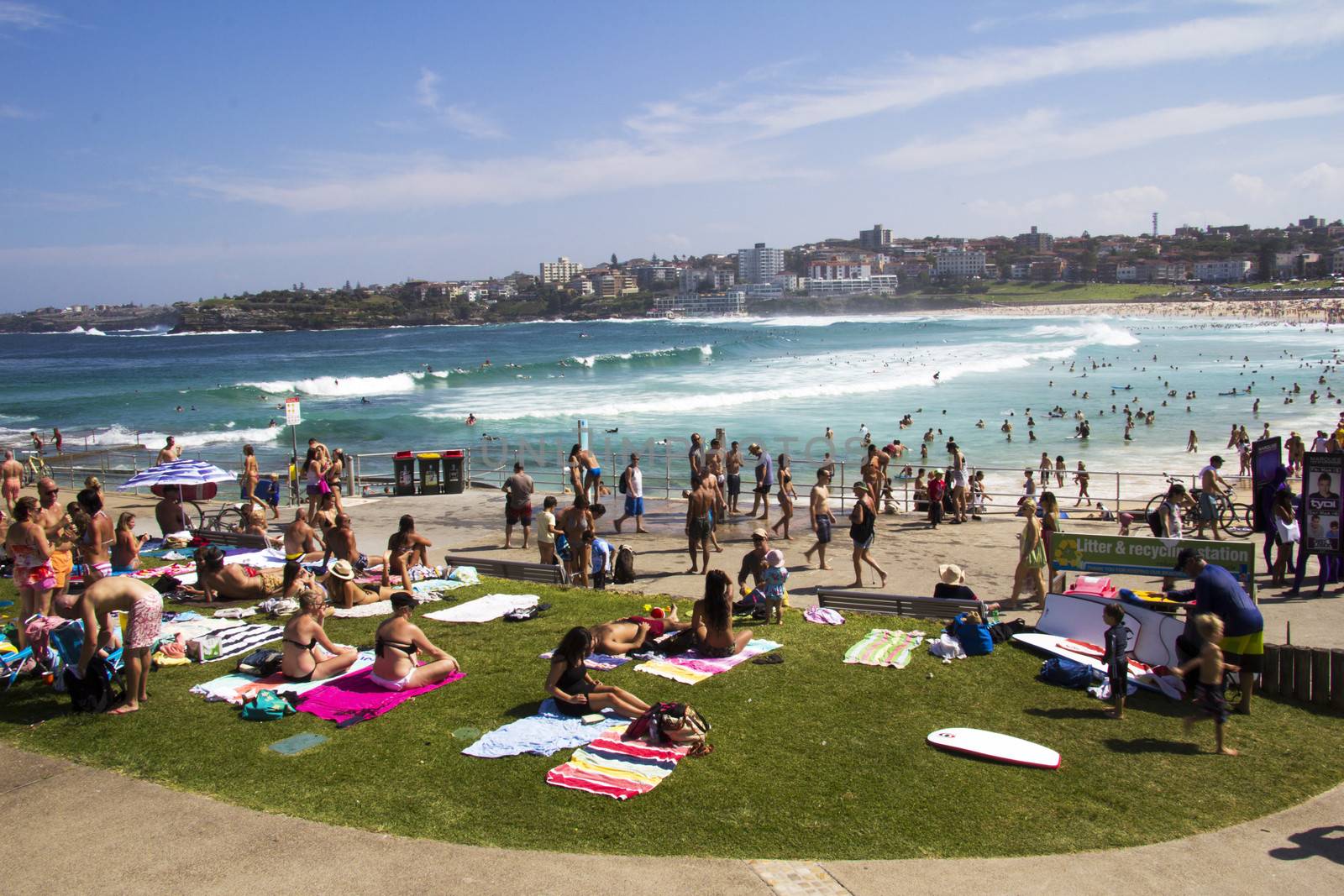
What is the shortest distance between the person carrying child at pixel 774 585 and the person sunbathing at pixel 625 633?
1017 mm

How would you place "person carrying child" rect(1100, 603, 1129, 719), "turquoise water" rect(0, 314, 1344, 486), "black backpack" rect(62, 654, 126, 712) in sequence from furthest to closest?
"turquoise water" rect(0, 314, 1344, 486)
"black backpack" rect(62, 654, 126, 712)
"person carrying child" rect(1100, 603, 1129, 719)

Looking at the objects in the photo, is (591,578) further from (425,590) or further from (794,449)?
(794,449)

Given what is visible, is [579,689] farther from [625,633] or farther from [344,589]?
[344,589]

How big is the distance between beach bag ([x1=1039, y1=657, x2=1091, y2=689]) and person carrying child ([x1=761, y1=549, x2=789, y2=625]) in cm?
261

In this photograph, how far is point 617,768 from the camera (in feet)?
21.9

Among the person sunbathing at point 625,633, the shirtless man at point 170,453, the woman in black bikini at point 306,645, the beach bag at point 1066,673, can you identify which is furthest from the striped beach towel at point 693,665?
the shirtless man at point 170,453

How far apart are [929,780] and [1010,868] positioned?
3.35 feet

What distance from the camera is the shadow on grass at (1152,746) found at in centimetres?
711

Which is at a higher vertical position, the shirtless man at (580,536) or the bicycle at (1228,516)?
the shirtless man at (580,536)

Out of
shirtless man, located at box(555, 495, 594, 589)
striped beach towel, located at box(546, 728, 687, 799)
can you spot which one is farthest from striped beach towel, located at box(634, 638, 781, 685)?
shirtless man, located at box(555, 495, 594, 589)

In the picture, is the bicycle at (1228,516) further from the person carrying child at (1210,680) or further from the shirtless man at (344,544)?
the shirtless man at (344,544)

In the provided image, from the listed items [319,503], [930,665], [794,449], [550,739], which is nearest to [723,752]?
[550,739]

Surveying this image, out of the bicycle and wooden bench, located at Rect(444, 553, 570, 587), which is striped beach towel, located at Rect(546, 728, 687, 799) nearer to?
wooden bench, located at Rect(444, 553, 570, 587)

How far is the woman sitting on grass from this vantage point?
8.78 meters
